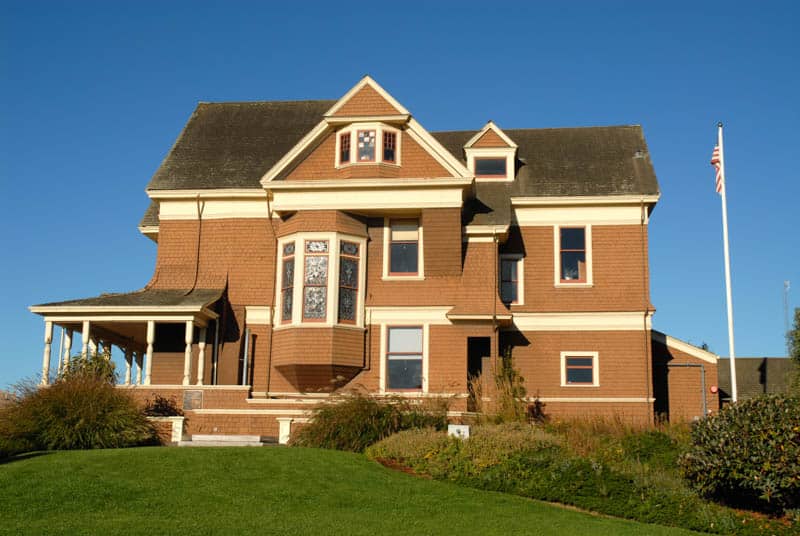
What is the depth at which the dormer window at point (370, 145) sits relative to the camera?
29125 mm

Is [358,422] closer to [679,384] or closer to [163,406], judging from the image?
[163,406]

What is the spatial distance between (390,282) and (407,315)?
3.83 feet

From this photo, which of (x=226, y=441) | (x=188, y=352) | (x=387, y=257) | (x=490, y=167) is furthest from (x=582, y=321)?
(x=188, y=352)

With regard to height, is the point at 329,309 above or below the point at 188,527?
above

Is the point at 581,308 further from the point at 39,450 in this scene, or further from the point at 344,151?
the point at 39,450

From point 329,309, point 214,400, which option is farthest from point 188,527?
point 329,309

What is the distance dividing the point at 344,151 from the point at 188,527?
1710cm

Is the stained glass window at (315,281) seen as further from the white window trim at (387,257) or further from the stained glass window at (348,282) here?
the white window trim at (387,257)

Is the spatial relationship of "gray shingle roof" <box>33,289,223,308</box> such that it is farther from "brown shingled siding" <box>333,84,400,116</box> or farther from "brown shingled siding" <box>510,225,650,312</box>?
"brown shingled siding" <box>510,225,650,312</box>

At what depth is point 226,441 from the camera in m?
23.9

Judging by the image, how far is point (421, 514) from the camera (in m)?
15.7

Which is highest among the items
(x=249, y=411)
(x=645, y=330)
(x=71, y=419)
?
(x=645, y=330)

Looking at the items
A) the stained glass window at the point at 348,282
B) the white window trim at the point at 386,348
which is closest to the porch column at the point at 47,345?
the stained glass window at the point at 348,282

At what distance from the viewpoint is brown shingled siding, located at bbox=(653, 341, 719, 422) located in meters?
29.9
